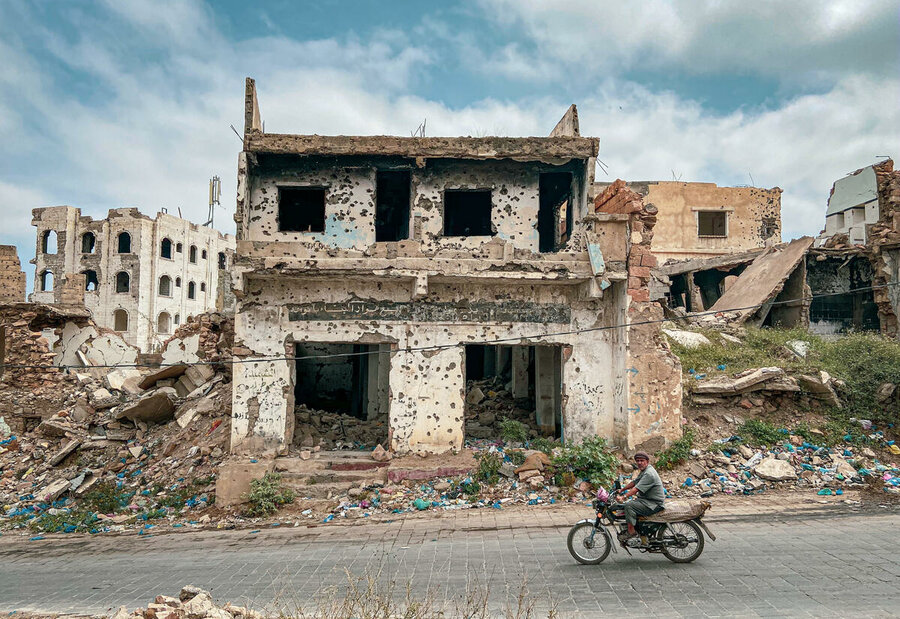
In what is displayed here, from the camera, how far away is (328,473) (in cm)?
1106

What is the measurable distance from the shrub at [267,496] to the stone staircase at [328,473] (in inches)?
8.6

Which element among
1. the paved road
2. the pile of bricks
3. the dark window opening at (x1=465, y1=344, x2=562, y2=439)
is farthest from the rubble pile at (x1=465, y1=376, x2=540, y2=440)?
the pile of bricks

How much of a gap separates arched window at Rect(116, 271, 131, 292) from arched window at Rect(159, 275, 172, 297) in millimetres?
2346

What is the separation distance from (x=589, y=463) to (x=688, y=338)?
22.6 feet

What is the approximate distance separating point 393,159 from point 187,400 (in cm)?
772

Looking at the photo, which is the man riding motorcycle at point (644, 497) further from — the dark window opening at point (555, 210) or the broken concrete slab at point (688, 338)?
the broken concrete slab at point (688, 338)

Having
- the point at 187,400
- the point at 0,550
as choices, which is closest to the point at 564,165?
the point at 187,400

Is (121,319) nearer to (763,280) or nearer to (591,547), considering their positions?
(763,280)

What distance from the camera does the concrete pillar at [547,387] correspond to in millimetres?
14031

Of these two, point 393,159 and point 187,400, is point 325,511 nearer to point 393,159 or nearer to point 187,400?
point 187,400

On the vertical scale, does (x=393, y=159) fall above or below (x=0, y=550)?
above

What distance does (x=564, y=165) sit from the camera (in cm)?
1240

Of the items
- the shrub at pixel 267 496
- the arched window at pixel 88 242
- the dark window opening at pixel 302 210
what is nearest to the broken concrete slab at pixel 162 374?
the dark window opening at pixel 302 210

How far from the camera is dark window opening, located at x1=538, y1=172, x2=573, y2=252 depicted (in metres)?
13.0
